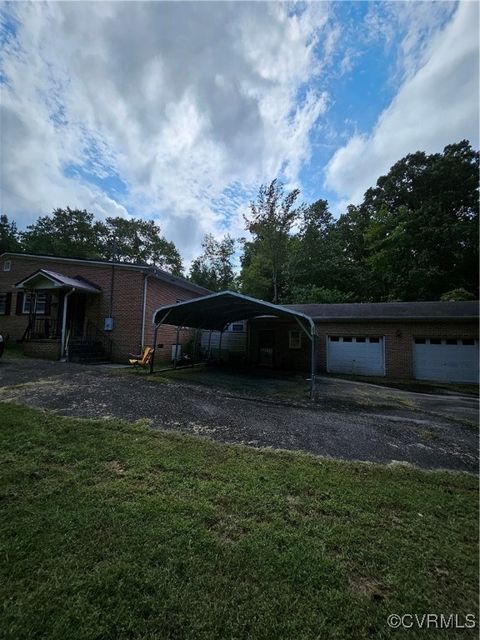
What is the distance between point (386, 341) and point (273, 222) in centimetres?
1713

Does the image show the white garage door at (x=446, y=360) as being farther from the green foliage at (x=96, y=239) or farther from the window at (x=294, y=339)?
the green foliage at (x=96, y=239)

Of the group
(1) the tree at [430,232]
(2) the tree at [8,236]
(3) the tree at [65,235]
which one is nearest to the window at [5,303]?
(3) the tree at [65,235]

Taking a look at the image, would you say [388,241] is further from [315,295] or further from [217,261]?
[217,261]

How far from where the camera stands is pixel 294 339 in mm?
15234

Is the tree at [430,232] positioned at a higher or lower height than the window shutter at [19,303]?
higher

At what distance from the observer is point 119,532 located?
2330mm

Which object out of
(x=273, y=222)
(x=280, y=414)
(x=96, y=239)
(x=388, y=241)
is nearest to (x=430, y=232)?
(x=388, y=241)

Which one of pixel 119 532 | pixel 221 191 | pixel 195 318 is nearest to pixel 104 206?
pixel 221 191

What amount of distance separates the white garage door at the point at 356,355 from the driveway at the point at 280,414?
4.83 meters

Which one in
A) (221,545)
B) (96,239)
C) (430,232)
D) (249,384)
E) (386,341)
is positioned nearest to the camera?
(221,545)

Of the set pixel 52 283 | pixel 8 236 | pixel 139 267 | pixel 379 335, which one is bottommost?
pixel 379 335

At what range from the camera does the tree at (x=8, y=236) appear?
91.6 feet

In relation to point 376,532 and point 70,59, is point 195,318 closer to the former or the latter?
point 70,59

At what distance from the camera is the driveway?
14.9 ft
